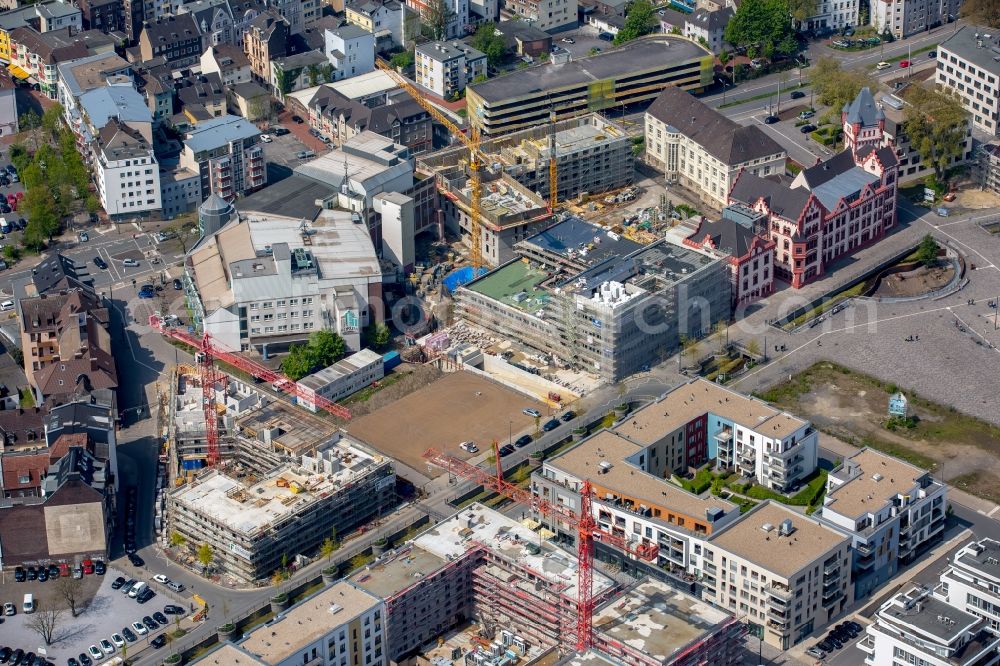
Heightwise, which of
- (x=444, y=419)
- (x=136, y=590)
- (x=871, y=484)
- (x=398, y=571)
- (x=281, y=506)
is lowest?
(x=136, y=590)

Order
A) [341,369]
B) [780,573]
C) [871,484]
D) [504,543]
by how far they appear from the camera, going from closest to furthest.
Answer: [780,573]
[504,543]
[871,484]
[341,369]

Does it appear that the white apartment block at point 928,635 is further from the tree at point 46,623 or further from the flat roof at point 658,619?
the tree at point 46,623

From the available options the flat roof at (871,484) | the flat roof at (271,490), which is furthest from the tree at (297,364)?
the flat roof at (871,484)

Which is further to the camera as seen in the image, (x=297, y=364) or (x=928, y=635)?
(x=297, y=364)

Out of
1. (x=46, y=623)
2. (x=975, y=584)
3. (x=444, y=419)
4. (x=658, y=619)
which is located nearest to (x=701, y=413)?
(x=444, y=419)

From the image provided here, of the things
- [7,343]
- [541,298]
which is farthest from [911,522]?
[7,343]

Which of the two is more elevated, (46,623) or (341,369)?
(341,369)

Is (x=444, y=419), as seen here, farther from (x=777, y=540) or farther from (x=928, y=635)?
(x=928, y=635)

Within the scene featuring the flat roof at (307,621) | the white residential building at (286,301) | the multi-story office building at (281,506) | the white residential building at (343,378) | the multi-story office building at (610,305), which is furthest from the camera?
the white residential building at (286,301)
